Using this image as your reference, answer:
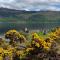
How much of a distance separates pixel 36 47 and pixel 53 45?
1149 mm

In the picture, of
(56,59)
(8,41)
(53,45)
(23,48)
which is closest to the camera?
(56,59)

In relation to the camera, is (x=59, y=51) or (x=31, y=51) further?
(x=31, y=51)

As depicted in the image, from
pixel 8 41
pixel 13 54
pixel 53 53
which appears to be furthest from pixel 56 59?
pixel 8 41

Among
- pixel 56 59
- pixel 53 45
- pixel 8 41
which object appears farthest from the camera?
pixel 8 41

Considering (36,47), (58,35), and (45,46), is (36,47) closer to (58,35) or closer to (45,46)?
(45,46)

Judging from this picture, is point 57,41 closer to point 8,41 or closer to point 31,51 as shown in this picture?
point 31,51

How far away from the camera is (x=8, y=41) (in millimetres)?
25078

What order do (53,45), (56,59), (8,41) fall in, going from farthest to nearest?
(8,41) → (53,45) → (56,59)

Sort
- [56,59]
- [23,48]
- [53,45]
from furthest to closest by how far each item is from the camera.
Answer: [23,48]
[53,45]
[56,59]

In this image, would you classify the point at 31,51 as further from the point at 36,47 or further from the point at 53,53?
the point at 53,53

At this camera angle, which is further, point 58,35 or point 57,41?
point 58,35

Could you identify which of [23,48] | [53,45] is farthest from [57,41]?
[23,48]

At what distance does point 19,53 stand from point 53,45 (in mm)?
2343

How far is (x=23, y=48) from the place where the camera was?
64.4 ft
